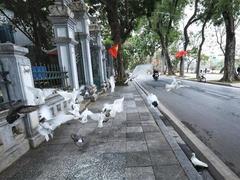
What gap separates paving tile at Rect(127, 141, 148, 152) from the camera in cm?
407

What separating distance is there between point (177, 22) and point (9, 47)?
113 ft

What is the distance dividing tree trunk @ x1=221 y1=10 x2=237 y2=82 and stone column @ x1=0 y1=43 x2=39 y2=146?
58.3 ft

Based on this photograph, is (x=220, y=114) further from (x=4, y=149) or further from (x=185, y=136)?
(x=4, y=149)

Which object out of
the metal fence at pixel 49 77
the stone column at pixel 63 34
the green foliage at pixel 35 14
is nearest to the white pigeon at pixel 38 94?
the metal fence at pixel 49 77

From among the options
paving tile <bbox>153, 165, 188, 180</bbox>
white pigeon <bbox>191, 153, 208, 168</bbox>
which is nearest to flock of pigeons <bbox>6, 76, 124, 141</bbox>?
paving tile <bbox>153, 165, 188, 180</bbox>

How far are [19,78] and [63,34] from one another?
13.0ft

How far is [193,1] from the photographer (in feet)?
85.1

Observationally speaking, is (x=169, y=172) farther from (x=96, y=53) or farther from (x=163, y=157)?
(x=96, y=53)

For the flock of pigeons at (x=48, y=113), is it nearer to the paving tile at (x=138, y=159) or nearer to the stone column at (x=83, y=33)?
the paving tile at (x=138, y=159)

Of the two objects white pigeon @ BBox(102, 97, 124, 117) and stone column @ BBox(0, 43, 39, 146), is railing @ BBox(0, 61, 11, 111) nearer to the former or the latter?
stone column @ BBox(0, 43, 39, 146)

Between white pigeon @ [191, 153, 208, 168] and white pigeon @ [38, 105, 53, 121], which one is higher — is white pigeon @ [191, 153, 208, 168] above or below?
below

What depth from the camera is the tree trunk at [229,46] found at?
17078mm

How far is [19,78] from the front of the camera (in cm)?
404

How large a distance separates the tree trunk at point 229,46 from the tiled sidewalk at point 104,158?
15646 mm
